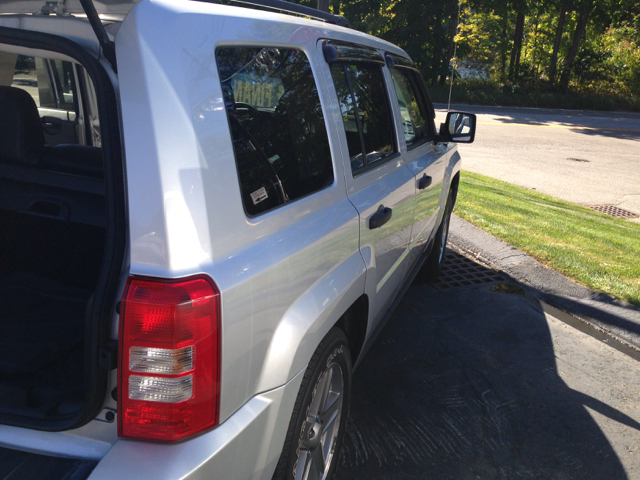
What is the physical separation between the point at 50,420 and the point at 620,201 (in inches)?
423

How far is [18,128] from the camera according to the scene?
2.71 metres

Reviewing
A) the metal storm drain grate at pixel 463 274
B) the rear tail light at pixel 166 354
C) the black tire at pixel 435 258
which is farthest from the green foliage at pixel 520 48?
Answer: the rear tail light at pixel 166 354

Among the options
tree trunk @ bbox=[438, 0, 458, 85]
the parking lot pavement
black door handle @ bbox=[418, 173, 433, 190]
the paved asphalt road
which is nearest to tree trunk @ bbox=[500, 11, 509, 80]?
tree trunk @ bbox=[438, 0, 458, 85]

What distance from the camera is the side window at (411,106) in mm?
3787

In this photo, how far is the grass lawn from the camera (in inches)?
212

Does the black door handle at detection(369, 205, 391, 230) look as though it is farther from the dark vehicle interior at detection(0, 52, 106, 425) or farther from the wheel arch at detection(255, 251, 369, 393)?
the dark vehicle interior at detection(0, 52, 106, 425)

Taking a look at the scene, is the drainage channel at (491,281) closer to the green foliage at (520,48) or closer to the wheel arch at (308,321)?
the wheel arch at (308,321)

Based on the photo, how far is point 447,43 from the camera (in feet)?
106

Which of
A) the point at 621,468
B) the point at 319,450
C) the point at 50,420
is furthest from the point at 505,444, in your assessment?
the point at 50,420

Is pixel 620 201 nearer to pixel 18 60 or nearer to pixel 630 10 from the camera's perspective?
pixel 18 60

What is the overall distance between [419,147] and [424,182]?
0.38 meters

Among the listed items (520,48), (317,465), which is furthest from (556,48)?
(317,465)

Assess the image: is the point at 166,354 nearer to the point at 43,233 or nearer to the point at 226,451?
the point at 226,451

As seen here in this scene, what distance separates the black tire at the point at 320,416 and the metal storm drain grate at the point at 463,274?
2797 mm
